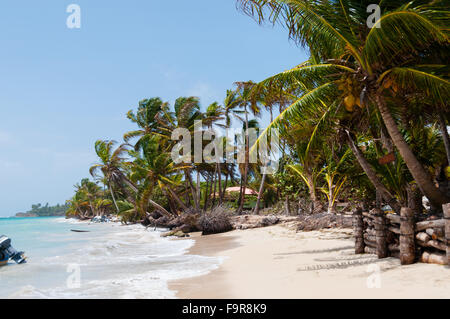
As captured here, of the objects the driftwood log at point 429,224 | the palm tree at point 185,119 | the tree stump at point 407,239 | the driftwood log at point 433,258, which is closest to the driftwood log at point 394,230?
the tree stump at point 407,239

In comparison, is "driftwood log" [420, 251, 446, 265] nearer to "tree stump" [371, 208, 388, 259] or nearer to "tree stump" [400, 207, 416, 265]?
"tree stump" [400, 207, 416, 265]

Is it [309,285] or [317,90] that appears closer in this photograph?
[309,285]

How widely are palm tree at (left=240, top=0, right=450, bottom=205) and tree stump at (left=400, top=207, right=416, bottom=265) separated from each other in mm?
1022

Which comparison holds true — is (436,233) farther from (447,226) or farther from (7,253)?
(7,253)

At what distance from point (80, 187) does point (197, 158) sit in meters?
58.0

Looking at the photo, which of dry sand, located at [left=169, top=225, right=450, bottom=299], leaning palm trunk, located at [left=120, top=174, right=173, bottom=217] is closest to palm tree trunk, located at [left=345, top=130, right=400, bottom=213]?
dry sand, located at [left=169, top=225, right=450, bottom=299]

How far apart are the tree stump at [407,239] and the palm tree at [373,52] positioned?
Answer: 3.35 ft

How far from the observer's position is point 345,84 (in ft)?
19.9

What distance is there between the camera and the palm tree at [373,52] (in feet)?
17.4

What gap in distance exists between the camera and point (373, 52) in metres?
5.49

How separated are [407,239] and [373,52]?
3.25 meters

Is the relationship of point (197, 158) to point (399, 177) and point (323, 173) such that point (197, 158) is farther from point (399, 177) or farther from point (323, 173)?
point (399, 177)

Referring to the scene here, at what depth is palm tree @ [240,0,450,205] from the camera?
5293 mm
